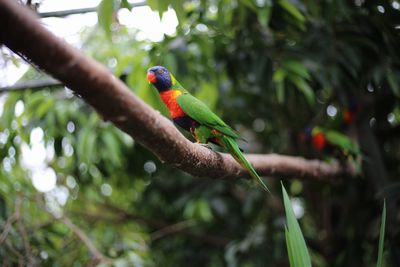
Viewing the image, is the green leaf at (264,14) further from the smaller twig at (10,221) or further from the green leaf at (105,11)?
the smaller twig at (10,221)

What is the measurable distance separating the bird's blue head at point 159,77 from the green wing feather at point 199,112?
0.08 m

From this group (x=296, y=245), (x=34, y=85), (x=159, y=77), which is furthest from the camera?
(x=34, y=85)

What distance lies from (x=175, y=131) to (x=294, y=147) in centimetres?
249

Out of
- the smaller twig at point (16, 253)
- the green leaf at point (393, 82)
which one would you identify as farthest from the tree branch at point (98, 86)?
the green leaf at point (393, 82)

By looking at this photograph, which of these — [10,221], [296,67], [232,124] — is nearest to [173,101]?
[296,67]

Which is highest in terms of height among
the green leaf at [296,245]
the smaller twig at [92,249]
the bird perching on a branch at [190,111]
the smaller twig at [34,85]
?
the bird perching on a branch at [190,111]

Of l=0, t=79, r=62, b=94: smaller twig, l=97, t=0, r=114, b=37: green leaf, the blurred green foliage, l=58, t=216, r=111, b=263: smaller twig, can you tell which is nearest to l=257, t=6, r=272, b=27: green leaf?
the blurred green foliage

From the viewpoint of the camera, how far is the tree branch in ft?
2.65

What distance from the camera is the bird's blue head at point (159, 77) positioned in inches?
58.6

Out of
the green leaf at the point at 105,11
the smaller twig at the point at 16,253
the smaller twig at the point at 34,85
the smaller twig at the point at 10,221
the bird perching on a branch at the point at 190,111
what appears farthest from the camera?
the smaller twig at the point at 34,85

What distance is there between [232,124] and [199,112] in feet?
5.54

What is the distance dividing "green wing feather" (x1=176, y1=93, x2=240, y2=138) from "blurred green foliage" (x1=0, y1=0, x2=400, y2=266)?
414 mm

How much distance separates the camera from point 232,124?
10.6ft

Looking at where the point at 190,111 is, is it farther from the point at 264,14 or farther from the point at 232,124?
the point at 232,124
